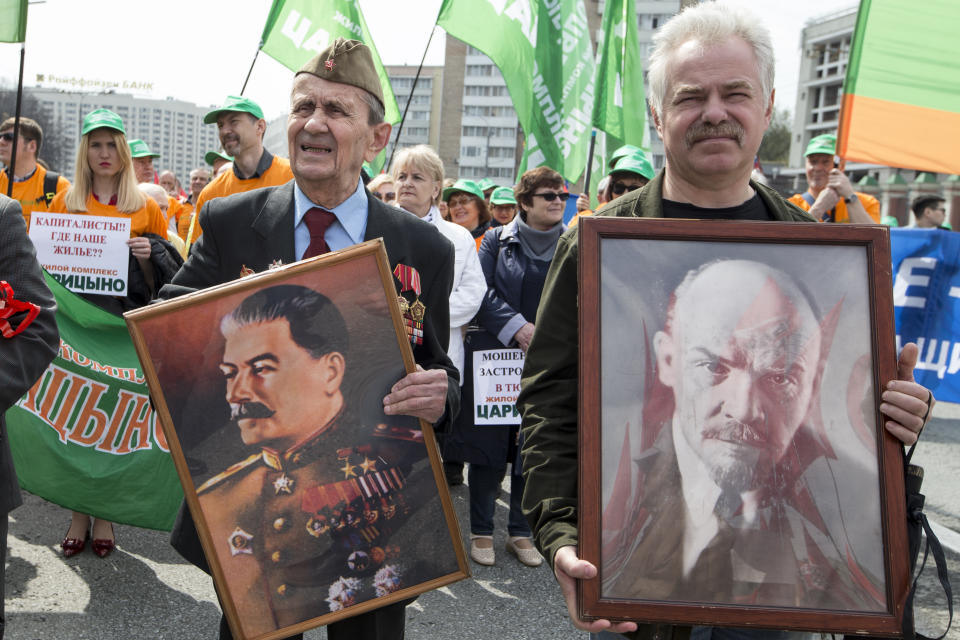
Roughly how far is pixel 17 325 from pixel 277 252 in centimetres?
71

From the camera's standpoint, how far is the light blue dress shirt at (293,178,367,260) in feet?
7.96

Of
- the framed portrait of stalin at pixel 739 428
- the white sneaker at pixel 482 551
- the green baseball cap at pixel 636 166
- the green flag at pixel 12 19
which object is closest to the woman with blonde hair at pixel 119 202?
the green flag at pixel 12 19

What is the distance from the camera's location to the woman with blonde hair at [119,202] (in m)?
Result: 4.90

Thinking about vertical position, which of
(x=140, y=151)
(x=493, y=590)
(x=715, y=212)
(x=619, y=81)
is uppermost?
(x=619, y=81)

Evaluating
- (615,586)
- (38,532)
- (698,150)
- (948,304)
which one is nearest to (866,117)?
(948,304)

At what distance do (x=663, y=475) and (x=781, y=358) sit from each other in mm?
325

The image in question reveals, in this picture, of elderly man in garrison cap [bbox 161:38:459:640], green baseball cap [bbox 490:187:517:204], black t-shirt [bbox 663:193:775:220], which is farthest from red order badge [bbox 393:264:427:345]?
green baseball cap [bbox 490:187:517:204]

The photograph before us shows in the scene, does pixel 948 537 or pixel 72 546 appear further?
pixel 948 537

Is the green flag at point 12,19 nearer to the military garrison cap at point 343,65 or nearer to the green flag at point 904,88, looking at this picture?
the military garrison cap at point 343,65

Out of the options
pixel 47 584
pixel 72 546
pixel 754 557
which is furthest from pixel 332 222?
pixel 72 546

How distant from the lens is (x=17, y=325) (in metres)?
2.29

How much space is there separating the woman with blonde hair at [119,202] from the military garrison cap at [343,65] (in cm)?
287

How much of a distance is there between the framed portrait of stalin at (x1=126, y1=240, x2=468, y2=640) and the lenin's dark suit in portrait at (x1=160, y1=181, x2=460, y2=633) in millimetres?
388

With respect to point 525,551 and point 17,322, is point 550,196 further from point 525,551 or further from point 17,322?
point 17,322
